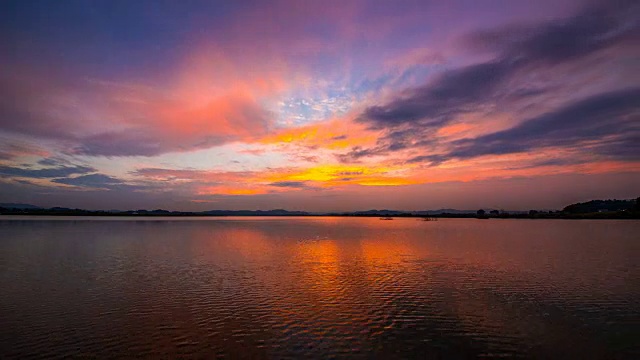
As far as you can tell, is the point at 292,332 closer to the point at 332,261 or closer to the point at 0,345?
the point at 0,345

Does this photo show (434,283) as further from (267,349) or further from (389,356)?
(267,349)

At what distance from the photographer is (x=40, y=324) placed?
21016 mm

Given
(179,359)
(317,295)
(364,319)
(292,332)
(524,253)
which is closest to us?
(179,359)

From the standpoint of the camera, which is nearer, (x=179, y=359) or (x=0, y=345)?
(x=179, y=359)

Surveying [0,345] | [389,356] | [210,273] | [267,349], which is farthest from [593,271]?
[0,345]

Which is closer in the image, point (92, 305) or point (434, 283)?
point (92, 305)

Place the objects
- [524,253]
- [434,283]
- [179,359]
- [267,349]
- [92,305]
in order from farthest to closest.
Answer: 1. [524,253]
2. [434,283]
3. [92,305]
4. [267,349]
5. [179,359]

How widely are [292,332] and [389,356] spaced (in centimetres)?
579

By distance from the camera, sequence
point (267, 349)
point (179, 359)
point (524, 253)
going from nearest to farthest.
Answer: point (179, 359) → point (267, 349) → point (524, 253)

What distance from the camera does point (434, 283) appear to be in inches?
1325

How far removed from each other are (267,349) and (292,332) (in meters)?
2.73

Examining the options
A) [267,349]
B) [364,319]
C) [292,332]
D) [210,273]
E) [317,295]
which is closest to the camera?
[267,349]

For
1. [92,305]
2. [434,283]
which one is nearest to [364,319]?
[434,283]

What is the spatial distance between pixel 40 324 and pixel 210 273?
1816 cm
